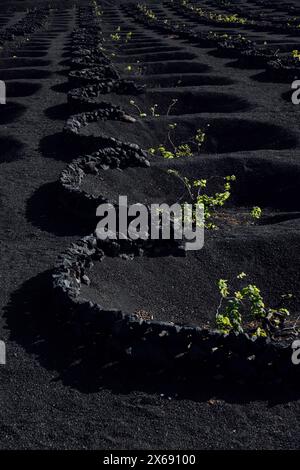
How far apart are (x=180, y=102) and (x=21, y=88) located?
721 centimetres

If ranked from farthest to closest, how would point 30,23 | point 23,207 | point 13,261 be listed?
point 30,23, point 23,207, point 13,261

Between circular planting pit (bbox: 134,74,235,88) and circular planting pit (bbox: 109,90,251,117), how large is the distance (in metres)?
2.62

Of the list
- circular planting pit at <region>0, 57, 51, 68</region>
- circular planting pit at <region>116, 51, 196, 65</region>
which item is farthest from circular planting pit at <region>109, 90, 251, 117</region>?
circular planting pit at <region>0, 57, 51, 68</region>

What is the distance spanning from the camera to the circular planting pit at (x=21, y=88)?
85.7 ft

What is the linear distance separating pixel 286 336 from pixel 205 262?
2.49m

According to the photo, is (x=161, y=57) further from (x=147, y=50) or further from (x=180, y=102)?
(x=180, y=102)

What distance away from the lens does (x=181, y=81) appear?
2723 cm

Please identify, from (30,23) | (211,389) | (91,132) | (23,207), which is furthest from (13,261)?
(30,23)

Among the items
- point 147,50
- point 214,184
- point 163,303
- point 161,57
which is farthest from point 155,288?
point 147,50

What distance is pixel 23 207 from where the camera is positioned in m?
14.0

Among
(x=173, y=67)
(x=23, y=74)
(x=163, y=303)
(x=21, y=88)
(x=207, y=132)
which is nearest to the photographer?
(x=163, y=303)

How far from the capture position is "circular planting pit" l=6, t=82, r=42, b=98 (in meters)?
26.1

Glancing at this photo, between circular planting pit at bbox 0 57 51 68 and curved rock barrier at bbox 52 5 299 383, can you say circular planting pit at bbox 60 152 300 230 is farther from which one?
circular planting pit at bbox 0 57 51 68
